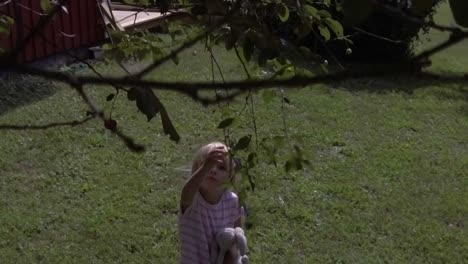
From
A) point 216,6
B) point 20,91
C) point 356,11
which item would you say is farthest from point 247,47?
point 20,91

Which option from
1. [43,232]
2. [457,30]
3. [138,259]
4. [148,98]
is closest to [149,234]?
[138,259]

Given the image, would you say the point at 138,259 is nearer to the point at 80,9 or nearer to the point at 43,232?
the point at 43,232

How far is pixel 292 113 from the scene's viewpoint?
26.2 ft

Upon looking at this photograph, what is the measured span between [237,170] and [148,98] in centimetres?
134

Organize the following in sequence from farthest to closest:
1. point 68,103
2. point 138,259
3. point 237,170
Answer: point 68,103
point 138,259
point 237,170

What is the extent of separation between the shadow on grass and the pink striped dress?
3.81 meters

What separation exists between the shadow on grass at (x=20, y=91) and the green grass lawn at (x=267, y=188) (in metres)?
0.11

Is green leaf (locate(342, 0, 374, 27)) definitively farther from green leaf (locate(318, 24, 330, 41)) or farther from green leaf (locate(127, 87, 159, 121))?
green leaf (locate(318, 24, 330, 41))

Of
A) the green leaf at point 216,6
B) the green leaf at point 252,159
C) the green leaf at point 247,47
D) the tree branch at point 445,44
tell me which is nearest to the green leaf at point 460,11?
the tree branch at point 445,44

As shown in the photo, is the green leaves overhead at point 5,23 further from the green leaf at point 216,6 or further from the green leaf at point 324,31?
the green leaf at point 324,31

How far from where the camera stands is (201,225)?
3.99 meters

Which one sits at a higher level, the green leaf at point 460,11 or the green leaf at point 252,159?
the green leaf at point 460,11

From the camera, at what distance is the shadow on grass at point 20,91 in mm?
7664

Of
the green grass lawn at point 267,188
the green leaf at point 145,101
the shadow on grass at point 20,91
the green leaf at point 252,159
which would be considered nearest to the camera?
the green leaf at point 145,101
